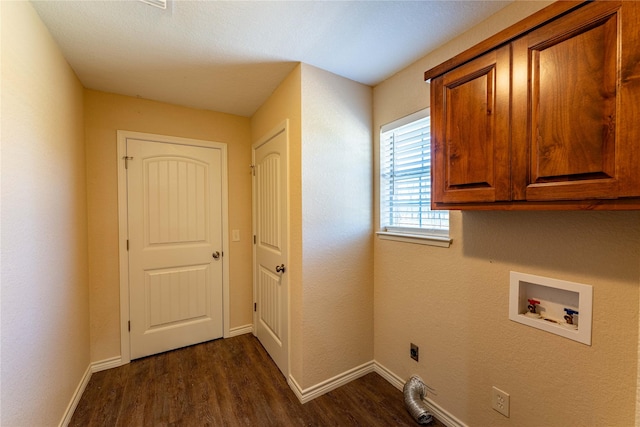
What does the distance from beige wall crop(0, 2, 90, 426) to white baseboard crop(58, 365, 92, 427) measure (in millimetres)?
45

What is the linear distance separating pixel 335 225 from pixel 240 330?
170 cm

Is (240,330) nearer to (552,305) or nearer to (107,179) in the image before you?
(107,179)

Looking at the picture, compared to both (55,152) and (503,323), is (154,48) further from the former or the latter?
(503,323)

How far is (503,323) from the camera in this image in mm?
1354

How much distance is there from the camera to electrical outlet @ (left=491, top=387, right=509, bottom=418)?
1339 mm

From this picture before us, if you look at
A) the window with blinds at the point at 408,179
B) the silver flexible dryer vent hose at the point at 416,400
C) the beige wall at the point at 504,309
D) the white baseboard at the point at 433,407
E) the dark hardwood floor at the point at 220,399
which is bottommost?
the dark hardwood floor at the point at 220,399

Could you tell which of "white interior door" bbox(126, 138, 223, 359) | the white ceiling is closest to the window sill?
the white ceiling

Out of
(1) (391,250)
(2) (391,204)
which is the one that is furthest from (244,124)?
(1) (391,250)

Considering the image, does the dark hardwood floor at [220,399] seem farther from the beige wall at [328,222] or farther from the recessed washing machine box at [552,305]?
the recessed washing machine box at [552,305]

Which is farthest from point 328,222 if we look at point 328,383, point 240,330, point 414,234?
point 240,330

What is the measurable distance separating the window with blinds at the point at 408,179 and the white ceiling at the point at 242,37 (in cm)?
45

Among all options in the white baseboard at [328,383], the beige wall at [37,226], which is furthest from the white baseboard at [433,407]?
the beige wall at [37,226]

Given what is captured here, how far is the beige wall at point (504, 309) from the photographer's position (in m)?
1.02

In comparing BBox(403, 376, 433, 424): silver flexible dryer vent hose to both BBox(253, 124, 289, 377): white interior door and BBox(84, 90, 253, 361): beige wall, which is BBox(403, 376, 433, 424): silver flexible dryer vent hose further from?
BBox(84, 90, 253, 361): beige wall
